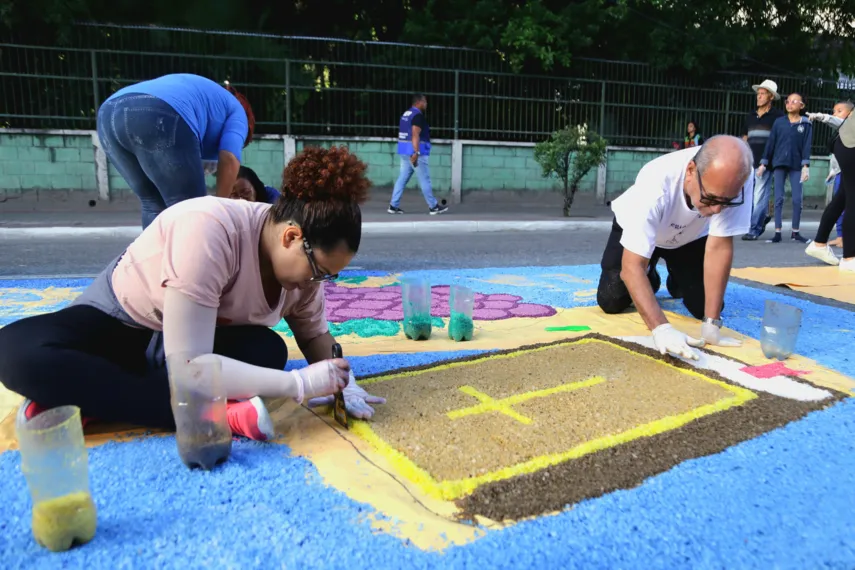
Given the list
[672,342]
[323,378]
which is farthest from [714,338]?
[323,378]

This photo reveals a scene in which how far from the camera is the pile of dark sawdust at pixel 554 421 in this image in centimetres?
157

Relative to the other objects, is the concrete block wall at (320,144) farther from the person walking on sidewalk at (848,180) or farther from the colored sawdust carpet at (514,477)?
the colored sawdust carpet at (514,477)

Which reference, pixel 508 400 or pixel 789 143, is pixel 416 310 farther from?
pixel 789 143

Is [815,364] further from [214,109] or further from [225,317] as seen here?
[214,109]

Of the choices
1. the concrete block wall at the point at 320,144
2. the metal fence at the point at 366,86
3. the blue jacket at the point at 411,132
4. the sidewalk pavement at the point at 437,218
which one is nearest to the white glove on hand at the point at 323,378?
the sidewalk pavement at the point at 437,218

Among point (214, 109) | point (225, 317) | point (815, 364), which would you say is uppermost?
point (214, 109)

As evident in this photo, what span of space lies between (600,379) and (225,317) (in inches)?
52.5

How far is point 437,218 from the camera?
28.9ft

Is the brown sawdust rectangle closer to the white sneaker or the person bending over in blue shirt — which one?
the person bending over in blue shirt

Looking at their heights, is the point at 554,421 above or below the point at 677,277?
below

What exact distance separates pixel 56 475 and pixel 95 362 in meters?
Answer: 0.50

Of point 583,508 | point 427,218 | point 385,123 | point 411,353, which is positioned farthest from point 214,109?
point 385,123

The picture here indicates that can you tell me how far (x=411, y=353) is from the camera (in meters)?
2.70

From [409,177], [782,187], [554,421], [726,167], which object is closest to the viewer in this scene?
[554,421]
